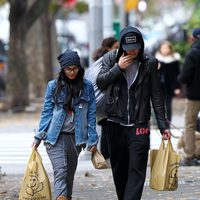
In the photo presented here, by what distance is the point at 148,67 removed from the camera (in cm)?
754

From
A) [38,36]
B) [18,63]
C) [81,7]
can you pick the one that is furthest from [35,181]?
[38,36]

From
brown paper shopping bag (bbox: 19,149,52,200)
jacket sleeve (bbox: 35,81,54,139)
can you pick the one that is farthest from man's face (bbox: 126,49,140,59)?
brown paper shopping bag (bbox: 19,149,52,200)

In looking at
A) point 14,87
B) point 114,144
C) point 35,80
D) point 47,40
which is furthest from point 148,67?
point 35,80

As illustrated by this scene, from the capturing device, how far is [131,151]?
24.4ft

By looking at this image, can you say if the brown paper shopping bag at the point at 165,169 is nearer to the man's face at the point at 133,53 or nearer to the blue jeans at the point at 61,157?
the blue jeans at the point at 61,157

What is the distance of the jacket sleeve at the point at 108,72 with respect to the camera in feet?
24.3

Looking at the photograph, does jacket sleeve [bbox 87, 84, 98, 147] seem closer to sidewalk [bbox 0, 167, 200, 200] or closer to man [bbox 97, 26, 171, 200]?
man [bbox 97, 26, 171, 200]

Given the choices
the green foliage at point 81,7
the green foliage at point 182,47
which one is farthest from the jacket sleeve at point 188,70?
the green foliage at point 81,7

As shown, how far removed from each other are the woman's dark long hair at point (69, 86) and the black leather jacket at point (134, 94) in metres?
0.18

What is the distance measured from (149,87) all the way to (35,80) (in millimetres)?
24565

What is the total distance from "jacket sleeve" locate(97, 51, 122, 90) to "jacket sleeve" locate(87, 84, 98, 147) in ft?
0.38

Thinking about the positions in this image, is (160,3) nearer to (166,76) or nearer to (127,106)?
(166,76)

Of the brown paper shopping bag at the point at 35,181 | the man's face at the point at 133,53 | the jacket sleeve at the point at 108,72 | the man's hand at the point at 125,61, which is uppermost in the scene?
the man's face at the point at 133,53

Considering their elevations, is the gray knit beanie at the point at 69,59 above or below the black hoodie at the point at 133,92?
above
